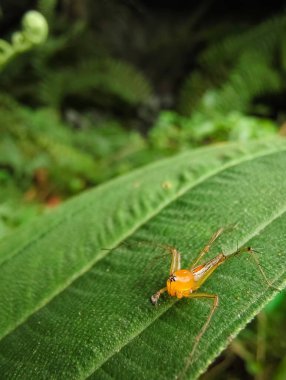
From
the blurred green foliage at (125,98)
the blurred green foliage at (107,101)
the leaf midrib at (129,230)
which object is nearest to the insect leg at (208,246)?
the leaf midrib at (129,230)

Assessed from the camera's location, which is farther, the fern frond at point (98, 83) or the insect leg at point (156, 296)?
the fern frond at point (98, 83)

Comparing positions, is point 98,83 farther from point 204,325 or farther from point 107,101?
point 204,325

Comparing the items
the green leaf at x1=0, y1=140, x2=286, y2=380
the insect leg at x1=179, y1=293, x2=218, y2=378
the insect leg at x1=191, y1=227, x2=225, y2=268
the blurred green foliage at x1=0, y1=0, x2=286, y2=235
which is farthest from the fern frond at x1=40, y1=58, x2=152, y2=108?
the insect leg at x1=179, y1=293, x2=218, y2=378

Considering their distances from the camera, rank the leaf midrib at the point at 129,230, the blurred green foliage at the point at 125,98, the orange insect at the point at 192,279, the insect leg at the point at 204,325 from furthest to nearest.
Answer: the blurred green foliage at the point at 125,98 → the leaf midrib at the point at 129,230 → the orange insect at the point at 192,279 → the insect leg at the point at 204,325

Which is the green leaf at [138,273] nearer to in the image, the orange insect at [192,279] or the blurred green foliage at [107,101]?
the orange insect at [192,279]

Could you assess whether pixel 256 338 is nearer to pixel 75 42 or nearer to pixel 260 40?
pixel 260 40

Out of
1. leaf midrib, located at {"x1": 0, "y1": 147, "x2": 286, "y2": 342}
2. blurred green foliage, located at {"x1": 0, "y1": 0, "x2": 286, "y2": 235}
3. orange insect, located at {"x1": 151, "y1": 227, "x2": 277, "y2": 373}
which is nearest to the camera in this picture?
orange insect, located at {"x1": 151, "y1": 227, "x2": 277, "y2": 373}

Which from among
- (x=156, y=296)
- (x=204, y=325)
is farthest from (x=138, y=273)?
(x=204, y=325)

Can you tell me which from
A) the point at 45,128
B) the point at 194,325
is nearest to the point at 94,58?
the point at 45,128

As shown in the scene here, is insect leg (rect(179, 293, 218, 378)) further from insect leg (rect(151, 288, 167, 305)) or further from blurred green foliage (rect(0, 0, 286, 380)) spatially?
blurred green foliage (rect(0, 0, 286, 380))
